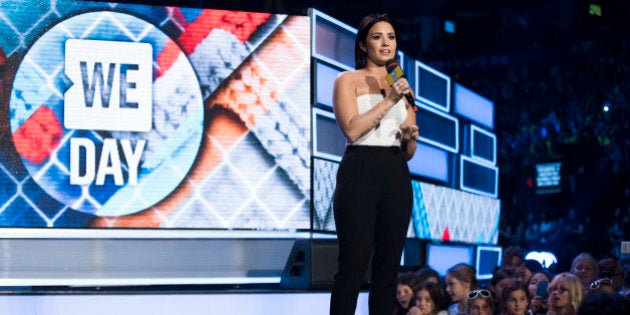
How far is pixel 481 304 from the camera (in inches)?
190

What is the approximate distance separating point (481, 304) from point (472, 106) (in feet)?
16.4

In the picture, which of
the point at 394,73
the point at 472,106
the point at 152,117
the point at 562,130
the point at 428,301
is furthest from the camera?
the point at 562,130

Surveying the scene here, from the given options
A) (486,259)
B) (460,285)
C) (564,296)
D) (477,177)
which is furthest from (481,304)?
(486,259)

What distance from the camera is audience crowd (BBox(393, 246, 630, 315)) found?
4.52 m

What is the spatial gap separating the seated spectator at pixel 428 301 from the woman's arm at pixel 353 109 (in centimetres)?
237

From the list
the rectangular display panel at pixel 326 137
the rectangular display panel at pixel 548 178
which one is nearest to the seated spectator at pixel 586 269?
the rectangular display panel at pixel 326 137

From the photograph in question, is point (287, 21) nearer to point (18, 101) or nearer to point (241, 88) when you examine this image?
point (241, 88)

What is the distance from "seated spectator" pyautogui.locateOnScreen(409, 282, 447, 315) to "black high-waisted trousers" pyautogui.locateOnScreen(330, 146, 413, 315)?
218cm

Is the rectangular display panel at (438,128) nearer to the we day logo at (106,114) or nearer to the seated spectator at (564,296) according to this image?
the we day logo at (106,114)

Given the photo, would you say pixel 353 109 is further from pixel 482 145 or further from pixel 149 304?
pixel 482 145

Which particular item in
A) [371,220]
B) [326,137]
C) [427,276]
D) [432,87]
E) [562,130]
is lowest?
[427,276]

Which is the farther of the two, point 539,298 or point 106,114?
point 106,114

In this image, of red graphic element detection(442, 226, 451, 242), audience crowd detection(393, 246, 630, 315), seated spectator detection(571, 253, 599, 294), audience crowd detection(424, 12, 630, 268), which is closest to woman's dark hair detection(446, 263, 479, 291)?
audience crowd detection(393, 246, 630, 315)

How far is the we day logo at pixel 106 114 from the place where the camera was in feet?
17.1
